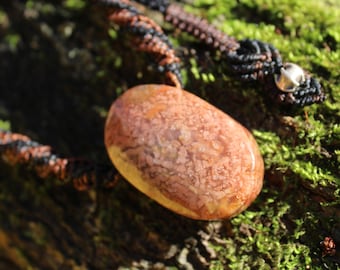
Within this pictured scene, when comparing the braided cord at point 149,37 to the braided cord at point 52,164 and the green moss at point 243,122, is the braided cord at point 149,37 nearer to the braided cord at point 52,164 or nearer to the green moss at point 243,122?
the green moss at point 243,122

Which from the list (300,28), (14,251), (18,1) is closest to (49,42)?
(18,1)

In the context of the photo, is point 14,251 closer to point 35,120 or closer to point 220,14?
point 35,120

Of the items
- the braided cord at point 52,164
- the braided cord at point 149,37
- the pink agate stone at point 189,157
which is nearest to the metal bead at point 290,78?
the pink agate stone at point 189,157

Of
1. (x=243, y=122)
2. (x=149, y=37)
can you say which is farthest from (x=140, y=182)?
(x=149, y=37)

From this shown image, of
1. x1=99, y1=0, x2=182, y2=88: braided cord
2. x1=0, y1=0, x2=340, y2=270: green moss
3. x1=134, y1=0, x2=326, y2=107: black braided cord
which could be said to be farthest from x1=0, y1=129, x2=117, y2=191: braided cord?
x1=134, y1=0, x2=326, y2=107: black braided cord

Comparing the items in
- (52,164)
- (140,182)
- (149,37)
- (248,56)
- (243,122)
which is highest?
(248,56)

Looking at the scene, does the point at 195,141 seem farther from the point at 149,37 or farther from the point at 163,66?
the point at 149,37
